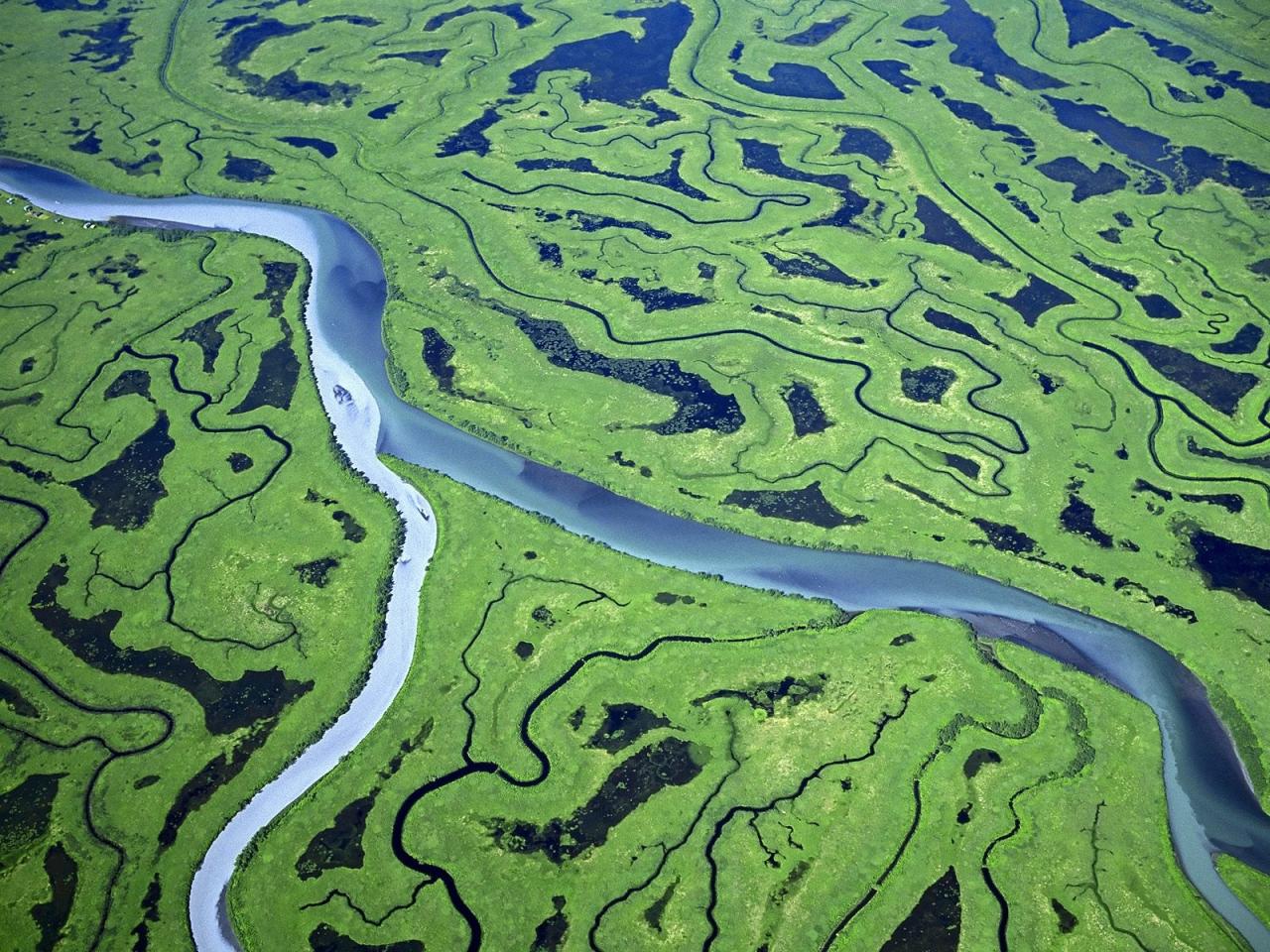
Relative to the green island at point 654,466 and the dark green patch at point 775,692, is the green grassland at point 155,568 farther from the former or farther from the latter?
the dark green patch at point 775,692

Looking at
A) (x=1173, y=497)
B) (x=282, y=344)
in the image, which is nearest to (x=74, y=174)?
(x=282, y=344)

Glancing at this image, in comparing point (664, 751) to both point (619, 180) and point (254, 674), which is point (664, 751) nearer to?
point (254, 674)

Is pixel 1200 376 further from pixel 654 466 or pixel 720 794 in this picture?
pixel 720 794

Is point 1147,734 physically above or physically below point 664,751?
above

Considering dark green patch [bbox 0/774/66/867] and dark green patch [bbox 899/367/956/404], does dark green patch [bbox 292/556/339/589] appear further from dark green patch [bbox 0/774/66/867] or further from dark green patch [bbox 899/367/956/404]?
dark green patch [bbox 899/367/956/404]

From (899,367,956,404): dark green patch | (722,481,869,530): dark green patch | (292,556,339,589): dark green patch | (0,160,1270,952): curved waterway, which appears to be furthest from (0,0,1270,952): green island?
(0,160,1270,952): curved waterway

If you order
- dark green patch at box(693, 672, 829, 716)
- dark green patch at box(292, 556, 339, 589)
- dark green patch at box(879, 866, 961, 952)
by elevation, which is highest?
dark green patch at box(879, 866, 961, 952)

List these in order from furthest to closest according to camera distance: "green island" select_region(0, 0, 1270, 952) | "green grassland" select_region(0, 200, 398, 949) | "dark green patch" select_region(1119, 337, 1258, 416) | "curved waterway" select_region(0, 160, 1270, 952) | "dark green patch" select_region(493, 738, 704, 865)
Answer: "dark green patch" select_region(1119, 337, 1258, 416) → "green grassland" select_region(0, 200, 398, 949) → "curved waterway" select_region(0, 160, 1270, 952) → "dark green patch" select_region(493, 738, 704, 865) → "green island" select_region(0, 0, 1270, 952)
